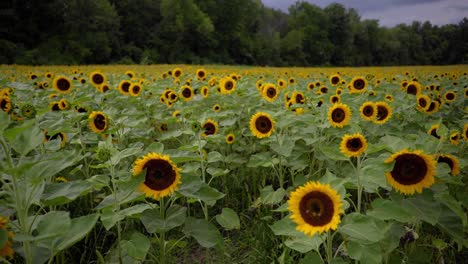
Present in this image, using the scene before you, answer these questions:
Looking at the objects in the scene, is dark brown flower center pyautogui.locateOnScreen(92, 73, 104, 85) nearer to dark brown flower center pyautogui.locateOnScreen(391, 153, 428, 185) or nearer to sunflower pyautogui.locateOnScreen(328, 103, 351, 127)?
sunflower pyautogui.locateOnScreen(328, 103, 351, 127)

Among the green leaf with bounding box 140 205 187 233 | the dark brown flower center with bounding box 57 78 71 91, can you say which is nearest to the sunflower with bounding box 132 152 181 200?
the green leaf with bounding box 140 205 187 233

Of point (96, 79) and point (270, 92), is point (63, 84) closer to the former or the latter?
point (96, 79)

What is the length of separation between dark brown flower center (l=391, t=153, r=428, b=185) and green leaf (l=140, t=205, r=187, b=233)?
43.4 inches

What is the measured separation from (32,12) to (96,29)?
6195 mm

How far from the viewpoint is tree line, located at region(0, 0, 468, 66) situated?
3269 cm

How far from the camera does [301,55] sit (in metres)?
60.8

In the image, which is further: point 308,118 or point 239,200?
point 239,200

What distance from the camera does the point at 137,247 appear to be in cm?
166

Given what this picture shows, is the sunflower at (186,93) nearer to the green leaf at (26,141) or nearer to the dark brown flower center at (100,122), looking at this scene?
the dark brown flower center at (100,122)

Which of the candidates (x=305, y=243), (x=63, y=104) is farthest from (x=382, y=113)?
(x=63, y=104)

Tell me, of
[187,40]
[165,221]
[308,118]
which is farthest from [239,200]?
[187,40]

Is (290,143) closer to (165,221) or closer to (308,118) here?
(308,118)

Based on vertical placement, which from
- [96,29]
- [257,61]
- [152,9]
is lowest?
[257,61]

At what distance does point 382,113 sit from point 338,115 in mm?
620
